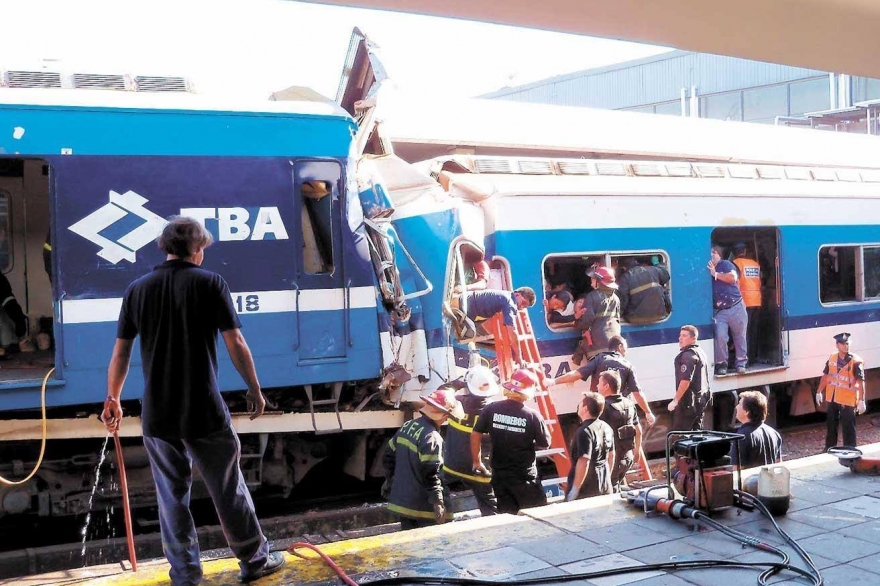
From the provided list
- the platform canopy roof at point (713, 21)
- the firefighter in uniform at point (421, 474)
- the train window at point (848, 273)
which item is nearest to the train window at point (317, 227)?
the firefighter in uniform at point (421, 474)

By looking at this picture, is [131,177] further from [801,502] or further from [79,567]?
[801,502]

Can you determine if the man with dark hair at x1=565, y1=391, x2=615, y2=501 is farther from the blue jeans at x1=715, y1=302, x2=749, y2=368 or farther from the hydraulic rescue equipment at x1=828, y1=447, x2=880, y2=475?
the blue jeans at x1=715, y1=302, x2=749, y2=368

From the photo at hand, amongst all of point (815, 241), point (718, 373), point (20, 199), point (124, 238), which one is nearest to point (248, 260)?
point (124, 238)

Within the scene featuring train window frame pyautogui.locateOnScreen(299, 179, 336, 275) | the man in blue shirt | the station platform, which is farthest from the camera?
the man in blue shirt

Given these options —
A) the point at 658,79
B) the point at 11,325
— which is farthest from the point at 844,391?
the point at 658,79

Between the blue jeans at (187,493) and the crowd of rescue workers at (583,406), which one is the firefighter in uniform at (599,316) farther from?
the blue jeans at (187,493)

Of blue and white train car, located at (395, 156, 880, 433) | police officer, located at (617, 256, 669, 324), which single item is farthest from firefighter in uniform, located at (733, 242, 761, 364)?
police officer, located at (617, 256, 669, 324)

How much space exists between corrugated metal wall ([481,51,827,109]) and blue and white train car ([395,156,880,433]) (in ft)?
77.5

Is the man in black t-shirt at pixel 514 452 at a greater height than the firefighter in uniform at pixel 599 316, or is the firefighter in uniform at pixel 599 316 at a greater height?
the firefighter in uniform at pixel 599 316

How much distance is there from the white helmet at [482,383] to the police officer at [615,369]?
136 centimetres

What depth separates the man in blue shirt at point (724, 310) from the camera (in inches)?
393

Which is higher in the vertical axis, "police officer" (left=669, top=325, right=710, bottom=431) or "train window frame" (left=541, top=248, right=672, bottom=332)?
"train window frame" (left=541, top=248, right=672, bottom=332)

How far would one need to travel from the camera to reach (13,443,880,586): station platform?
13.9 ft

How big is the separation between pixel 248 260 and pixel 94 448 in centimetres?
190
